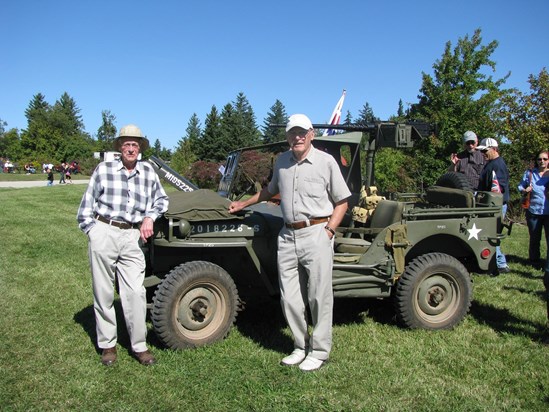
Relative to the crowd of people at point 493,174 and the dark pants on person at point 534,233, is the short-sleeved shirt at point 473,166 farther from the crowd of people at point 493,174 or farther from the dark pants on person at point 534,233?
the dark pants on person at point 534,233

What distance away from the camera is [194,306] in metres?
4.21

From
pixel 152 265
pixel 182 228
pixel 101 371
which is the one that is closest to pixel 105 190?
pixel 182 228

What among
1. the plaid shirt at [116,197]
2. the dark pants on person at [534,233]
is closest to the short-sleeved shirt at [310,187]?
the plaid shirt at [116,197]

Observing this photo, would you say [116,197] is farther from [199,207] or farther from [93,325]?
[93,325]

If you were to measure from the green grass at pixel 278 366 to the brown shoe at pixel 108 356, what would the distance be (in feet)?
0.21

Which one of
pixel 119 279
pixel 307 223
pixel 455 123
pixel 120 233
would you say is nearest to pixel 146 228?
pixel 120 233

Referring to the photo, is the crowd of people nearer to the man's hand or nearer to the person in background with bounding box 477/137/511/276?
the person in background with bounding box 477/137/511/276

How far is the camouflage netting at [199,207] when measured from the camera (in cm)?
421

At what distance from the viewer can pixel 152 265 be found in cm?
458

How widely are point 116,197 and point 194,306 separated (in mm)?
1087

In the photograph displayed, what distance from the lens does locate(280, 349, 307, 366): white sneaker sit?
3.90m

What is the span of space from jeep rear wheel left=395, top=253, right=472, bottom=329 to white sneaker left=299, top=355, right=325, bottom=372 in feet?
3.93

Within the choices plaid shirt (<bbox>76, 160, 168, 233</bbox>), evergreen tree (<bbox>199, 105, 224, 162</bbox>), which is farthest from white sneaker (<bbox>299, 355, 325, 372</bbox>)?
evergreen tree (<bbox>199, 105, 224, 162</bbox>)

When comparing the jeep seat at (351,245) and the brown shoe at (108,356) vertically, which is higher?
the jeep seat at (351,245)
